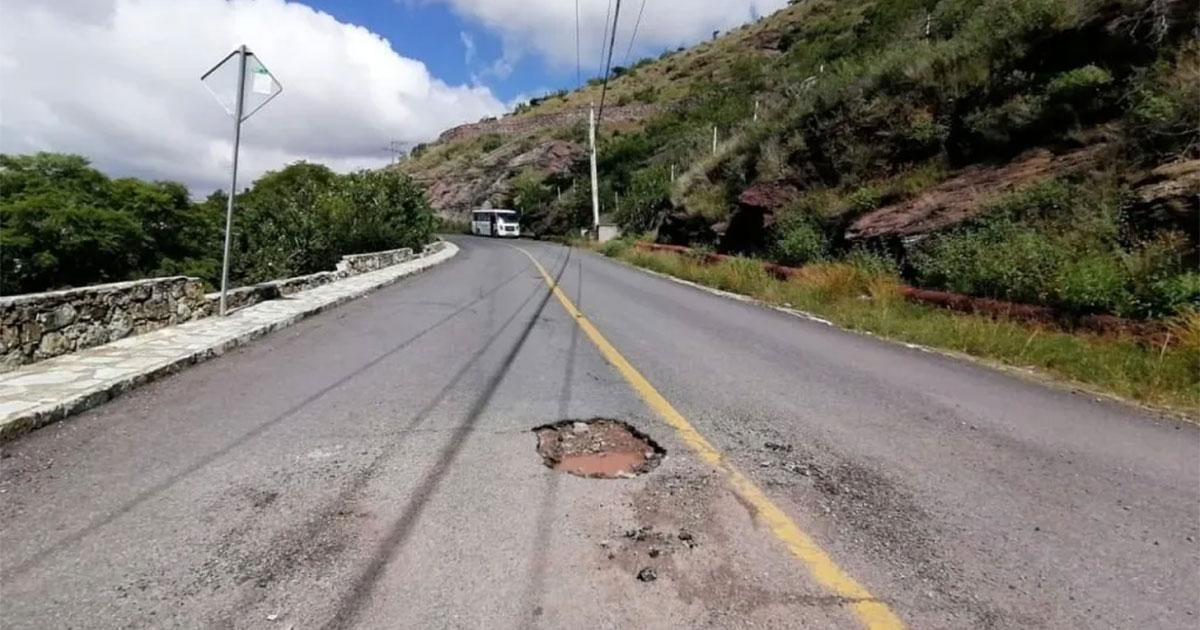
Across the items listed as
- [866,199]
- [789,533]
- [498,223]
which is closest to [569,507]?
[789,533]

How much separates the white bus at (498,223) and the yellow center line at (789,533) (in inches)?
2055

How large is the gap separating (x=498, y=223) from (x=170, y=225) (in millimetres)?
24065

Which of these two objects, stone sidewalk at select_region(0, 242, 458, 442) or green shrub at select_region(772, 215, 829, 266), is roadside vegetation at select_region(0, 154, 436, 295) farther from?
green shrub at select_region(772, 215, 829, 266)

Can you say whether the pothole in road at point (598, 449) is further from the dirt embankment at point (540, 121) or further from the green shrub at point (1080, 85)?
the dirt embankment at point (540, 121)

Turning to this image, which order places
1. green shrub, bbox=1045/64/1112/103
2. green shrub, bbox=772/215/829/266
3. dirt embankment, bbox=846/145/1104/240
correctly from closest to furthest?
dirt embankment, bbox=846/145/1104/240
green shrub, bbox=1045/64/1112/103
green shrub, bbox=772/215/829/266

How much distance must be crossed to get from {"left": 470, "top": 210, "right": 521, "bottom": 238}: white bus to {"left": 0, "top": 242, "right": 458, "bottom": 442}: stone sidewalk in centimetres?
4702

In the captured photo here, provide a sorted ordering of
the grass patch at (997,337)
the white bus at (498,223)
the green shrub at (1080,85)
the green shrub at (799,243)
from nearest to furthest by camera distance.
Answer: the grass patch at (997,337)
the green shrub at (1080,85)
the green shrub at (799,243)
the white bus at (498,223)

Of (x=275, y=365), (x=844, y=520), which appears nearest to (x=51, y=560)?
(x=844, y=520)

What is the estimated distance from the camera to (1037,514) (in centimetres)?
357

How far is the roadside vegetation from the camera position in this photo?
21812mm

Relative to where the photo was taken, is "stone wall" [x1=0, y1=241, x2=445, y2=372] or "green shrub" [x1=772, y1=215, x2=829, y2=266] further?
"green shrub" [x1=772, y1=215, x2=829, y2=266]

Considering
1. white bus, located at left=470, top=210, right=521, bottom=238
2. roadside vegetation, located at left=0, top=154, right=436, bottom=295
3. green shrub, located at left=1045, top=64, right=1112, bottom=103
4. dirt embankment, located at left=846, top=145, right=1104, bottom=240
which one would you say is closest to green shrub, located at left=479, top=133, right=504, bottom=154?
white bus, located at left=470, top=210, right=521, bottom=238

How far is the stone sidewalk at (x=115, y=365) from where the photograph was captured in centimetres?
477

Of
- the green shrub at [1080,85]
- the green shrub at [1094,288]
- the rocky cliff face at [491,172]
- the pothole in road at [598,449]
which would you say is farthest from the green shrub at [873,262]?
the rocky cliff face at [491,172]
